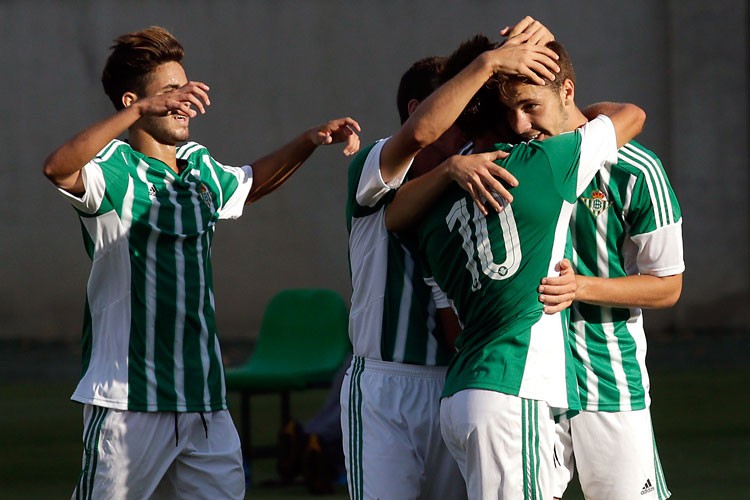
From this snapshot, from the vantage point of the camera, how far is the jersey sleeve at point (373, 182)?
3.52m

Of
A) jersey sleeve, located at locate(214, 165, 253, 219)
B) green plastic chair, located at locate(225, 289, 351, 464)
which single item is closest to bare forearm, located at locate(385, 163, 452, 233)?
jersey sleeve, located at locate(214, 165, 253, 219)

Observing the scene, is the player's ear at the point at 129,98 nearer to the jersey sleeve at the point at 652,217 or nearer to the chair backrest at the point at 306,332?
the jersey sleeve at the point at 652,217

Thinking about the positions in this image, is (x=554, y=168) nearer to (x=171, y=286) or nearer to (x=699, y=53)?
(x=171, y=286)

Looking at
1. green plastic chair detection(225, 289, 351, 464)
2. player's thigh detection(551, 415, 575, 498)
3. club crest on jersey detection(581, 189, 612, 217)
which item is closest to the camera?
player's thigh detection(551, 415, 575, 498)

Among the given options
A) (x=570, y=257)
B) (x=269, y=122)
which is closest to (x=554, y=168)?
(x=570, y=257)

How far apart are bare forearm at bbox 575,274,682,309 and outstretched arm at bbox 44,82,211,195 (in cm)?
123

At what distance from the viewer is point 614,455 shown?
3725mm

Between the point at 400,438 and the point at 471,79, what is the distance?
1.13 metres

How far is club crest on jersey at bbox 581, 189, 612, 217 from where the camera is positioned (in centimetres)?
363

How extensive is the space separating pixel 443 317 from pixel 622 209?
1.98 feet

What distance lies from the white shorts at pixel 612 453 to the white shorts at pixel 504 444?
54 centimetres

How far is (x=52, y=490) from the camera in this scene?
6723mm

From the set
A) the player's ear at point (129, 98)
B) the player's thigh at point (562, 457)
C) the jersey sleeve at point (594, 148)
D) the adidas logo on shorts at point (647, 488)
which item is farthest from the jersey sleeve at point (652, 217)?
the player's ear at point (129, 98)

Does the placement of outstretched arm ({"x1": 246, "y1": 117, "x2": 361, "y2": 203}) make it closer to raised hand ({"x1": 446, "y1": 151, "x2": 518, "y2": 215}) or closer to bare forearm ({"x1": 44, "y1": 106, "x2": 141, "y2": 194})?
bare forearm ({"x1": 44, "y1": 106, "x2": 141, "y2": 194})
